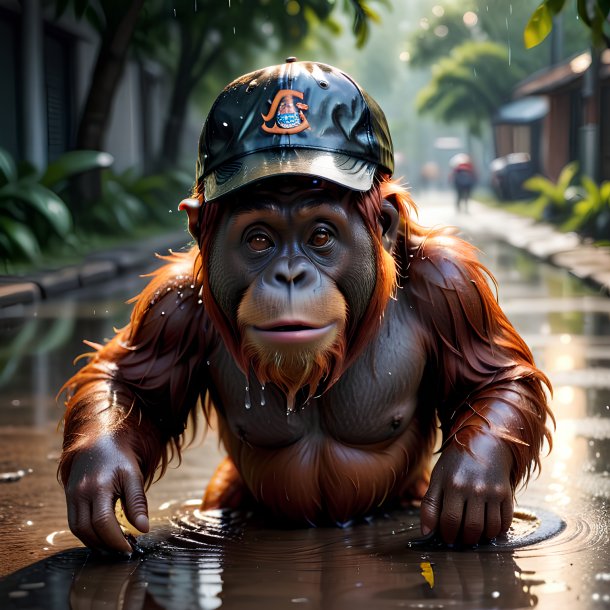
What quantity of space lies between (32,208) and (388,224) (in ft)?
36.1

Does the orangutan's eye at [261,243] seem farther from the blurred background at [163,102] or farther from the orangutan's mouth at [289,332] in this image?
the blurred background at [163,102]

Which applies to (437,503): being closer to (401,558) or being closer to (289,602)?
(401,558)

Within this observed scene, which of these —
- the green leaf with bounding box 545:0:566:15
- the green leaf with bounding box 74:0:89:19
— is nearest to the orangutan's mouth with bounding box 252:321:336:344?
the green leaf with bounding box 545:0:566:15

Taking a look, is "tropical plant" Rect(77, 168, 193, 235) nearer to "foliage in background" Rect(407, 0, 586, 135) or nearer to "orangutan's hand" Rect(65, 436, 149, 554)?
"orangutan's hand" Rect(65, 436, 149, 554)

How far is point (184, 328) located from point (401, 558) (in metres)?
0.83

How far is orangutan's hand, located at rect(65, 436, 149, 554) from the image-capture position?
295cm

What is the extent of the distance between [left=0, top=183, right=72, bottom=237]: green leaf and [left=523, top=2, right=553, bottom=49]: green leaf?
10.0 meters

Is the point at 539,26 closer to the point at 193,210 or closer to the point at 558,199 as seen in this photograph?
the point at 193,210

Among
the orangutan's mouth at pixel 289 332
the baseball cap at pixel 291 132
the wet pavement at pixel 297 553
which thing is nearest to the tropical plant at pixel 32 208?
the wet pavement at pixel 297 553

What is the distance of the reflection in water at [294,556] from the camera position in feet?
8.75

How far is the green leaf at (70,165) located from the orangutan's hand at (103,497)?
455 inches

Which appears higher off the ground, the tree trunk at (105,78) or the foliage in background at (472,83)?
the foliage in background at (472,83)

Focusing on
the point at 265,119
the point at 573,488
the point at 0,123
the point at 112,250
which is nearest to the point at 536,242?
the point at 112,250

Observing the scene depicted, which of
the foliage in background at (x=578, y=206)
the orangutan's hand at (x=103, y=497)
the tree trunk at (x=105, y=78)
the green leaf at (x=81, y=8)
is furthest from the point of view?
the foliage in background at (x=578, y=206)
